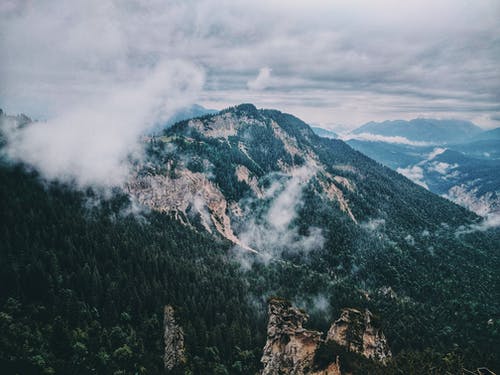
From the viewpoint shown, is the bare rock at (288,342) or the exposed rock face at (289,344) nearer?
the exposed rock face at (289,344)

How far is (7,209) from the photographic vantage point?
15300cm

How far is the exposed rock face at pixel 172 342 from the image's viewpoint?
103 meters

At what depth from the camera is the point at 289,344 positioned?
80.6 m

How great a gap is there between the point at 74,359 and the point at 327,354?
72479 millimetres

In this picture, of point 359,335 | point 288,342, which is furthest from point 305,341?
point 359,335

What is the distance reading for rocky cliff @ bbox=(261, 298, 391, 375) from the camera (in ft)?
237

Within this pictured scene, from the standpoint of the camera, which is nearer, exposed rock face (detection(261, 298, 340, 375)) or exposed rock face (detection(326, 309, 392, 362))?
exposed rock face (detection(261, 298, 340, 375))

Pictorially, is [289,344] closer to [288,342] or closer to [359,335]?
[288,342]

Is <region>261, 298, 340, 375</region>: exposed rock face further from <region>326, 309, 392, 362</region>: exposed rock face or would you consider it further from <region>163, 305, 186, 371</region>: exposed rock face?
<region>163, 305, 186, 371</region>: exposed rock face

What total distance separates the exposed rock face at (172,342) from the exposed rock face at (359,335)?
48660mm

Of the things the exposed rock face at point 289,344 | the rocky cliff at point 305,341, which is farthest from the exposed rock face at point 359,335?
the exposed rock face at point 289,344

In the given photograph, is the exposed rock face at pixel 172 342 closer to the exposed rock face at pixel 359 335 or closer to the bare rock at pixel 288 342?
the bare rock at pixel 288 342

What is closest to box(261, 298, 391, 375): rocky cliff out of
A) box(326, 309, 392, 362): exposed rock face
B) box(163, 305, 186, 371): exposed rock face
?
box(326, 309, 392, 362): exposed rock face

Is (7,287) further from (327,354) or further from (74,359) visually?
(327,354)
